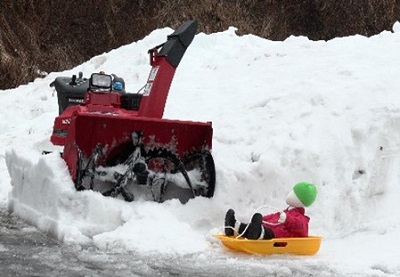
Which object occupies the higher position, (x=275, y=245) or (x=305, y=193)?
(x=305, y=193)

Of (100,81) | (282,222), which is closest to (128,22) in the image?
(100,81)

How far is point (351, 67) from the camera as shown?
36.1 feet

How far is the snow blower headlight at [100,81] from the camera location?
9767mm

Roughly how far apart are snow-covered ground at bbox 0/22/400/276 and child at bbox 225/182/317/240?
0.23 metres

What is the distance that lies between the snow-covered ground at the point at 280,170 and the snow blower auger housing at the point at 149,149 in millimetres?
224

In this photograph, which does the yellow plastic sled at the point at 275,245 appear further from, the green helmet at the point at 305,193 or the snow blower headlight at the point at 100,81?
the snow blower headlight at the point at 100,81

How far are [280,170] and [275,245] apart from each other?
1.65m

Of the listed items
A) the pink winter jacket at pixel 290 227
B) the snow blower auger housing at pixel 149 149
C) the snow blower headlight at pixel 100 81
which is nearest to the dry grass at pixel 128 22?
the snow blower headlight at pixel 100 81

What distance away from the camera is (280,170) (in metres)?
8.70

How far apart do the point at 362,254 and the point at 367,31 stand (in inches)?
811

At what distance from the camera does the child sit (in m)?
7.14

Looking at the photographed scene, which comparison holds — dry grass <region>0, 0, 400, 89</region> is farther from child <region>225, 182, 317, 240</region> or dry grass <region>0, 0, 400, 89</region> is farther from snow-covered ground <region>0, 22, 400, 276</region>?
child <region>225, 182, 317, 240</region>

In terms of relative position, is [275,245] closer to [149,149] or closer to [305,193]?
[305,193]

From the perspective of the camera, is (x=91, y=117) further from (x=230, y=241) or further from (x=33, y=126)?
(x=33, y=126)
